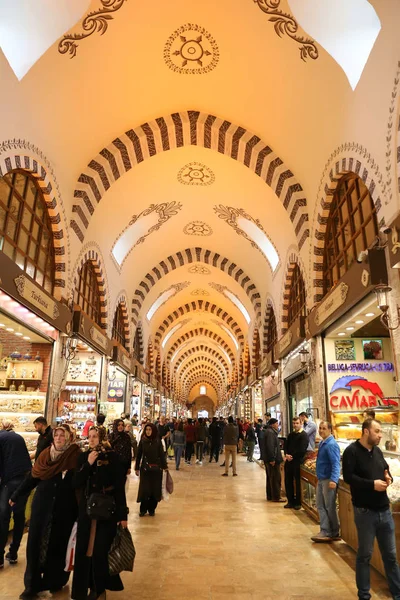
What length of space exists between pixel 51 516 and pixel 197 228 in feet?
32.1

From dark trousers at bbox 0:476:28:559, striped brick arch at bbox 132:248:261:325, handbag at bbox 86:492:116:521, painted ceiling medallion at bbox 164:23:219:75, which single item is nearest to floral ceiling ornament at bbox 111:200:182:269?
striped brick arch at bbox 132:248:261:325

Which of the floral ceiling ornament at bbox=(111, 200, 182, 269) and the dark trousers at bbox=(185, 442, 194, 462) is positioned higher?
the floral ceiling ornament at bbox=(111, 200, 182, 269)

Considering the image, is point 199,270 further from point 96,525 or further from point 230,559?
point 96,525

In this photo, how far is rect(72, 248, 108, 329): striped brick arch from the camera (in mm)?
8326

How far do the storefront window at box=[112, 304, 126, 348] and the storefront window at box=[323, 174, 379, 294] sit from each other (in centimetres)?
656

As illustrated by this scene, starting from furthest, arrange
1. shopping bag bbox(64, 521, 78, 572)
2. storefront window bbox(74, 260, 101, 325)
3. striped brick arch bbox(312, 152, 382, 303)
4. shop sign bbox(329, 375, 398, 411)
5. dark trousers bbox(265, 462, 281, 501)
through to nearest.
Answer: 1. storefront window bbox(74, 260, 101, 325)
2. shop sign bbox(329, 375, 398, 411)
3. dark trousers bbox(265, 462, 281, 501)
4. striped brick arch bbox(312, 152, 382, 303)
5. shopping bag bbox(64, 521, 78, 572)

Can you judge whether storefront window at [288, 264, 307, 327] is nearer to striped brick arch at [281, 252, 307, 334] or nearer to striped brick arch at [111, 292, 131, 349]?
striped brick arch at [281, 252, 307, 334]

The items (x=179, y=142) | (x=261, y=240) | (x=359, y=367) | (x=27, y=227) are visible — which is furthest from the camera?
(x=261, y=240)

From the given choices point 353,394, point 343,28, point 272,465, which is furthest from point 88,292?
point 343,28

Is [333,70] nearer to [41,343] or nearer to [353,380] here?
[353,380]

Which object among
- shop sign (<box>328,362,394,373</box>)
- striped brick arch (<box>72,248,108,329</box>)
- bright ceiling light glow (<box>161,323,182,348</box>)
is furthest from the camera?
bright ceiling light glow (<box>161,323,182,348</box>)

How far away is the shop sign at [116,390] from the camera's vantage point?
12242mm

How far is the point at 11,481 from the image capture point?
377cm

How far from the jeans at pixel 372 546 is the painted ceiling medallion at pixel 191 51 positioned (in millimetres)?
6056
